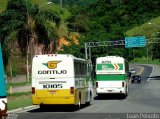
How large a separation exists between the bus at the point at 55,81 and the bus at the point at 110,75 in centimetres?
1142

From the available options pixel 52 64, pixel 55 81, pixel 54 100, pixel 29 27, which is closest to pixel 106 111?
pixel 54 100

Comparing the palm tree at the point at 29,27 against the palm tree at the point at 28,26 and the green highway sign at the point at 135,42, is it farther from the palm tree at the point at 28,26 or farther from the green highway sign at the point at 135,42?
the green highway sign at the point at 135,42

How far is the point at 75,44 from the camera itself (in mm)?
85750

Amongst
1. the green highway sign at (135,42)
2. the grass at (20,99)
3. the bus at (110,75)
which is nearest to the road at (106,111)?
the bus at (110,75)

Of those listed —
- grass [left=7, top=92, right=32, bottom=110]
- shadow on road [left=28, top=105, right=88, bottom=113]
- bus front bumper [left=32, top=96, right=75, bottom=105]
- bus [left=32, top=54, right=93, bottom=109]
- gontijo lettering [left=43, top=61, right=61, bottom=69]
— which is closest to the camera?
bus front bumper [left=32, top=96, right=75, bottom=105]

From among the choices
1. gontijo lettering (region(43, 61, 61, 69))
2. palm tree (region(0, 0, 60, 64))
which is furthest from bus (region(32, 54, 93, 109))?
palm tree (region(0, 0, 60, 64))

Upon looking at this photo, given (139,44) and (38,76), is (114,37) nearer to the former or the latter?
(139,44)

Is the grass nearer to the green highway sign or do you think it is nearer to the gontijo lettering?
the gontijo lettering

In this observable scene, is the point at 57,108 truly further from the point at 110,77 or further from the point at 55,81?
the point at 110,77

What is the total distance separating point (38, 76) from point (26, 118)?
16.8 ft

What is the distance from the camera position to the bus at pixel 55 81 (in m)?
26.0

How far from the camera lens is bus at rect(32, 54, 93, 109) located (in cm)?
2597

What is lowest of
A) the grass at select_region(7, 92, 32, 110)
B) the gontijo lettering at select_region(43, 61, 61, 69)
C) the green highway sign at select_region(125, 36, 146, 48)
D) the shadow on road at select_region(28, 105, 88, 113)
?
the shadow on road at select_region(28, 105, 88, 113)

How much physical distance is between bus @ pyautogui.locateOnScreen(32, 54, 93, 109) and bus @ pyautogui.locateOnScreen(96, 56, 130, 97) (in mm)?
11416
